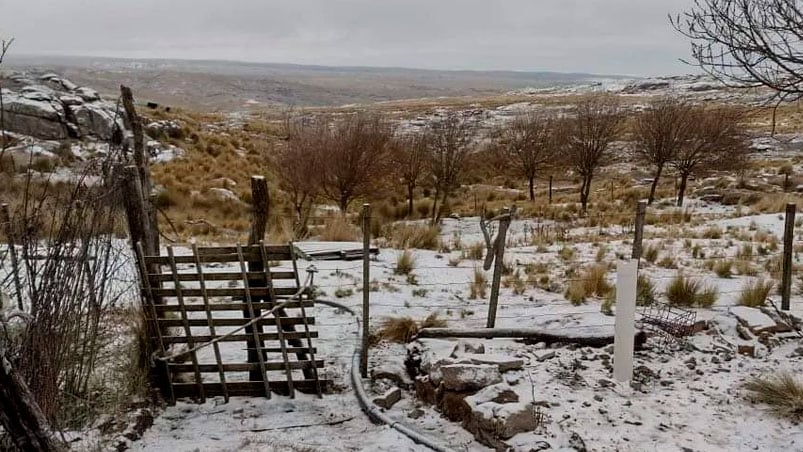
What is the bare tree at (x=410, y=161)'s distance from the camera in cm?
2012

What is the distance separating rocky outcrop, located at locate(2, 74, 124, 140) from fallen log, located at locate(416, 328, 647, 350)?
15077 millimetres

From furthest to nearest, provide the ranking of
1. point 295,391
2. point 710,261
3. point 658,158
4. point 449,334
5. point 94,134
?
point 658,158
point 94,134
point 710,261
point 449,334
point 295,391

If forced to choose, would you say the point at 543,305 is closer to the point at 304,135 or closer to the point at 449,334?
the point at 449,334

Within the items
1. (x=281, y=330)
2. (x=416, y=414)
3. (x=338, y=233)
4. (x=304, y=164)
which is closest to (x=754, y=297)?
(x=416, y=414)

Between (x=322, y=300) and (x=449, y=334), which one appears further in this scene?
(x=322, y=300)

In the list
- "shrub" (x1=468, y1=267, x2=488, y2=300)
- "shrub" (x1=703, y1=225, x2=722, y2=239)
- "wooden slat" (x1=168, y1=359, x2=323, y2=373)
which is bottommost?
"shrub" (x1=703, y1=225, x2=722, y2=239)

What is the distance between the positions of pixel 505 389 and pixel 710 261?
6.17m

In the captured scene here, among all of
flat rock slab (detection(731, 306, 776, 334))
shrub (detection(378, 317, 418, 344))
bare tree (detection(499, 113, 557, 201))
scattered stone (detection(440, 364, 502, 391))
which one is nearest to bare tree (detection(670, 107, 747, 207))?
bare tree (detection(499, 113, 557, 201))

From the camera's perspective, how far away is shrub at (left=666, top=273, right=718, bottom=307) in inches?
275

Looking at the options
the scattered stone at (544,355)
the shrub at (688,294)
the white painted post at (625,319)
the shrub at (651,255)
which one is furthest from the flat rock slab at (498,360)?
the shrub at (651,255)

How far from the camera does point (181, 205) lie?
1664 centimetres

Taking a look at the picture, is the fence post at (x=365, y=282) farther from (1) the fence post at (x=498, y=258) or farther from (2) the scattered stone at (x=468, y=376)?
(1) the fence post at (x=498, y=258)

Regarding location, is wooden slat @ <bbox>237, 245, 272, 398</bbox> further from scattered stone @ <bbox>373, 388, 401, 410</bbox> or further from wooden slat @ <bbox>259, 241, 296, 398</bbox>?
scattered stone @ <bbox>373, 388, 401, 410</bbox>

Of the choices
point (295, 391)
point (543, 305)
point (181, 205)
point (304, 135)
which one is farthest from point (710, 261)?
point (181, 205)
